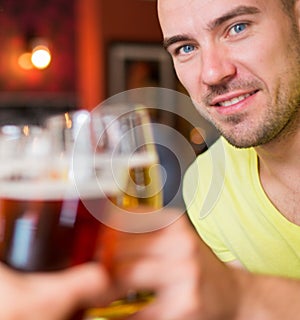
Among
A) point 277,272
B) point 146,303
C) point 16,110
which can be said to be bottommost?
point 16,110

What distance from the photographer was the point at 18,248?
0.27m

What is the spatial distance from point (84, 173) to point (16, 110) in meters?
3.40

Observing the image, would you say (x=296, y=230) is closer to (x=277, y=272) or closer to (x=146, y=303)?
(x=277, y=272)

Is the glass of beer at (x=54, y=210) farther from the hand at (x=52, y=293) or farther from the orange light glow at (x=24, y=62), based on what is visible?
the orange light glow at (x=24, y=62)

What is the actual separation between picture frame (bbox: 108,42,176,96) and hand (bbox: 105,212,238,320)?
3.36 m

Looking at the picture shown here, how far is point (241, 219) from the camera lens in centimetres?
83

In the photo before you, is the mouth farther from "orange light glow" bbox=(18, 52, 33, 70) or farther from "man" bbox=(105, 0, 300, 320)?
"orange light glow" bbox=(18, 52, 33, 70)

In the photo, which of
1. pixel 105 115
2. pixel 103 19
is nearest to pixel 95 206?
pixel 105 115

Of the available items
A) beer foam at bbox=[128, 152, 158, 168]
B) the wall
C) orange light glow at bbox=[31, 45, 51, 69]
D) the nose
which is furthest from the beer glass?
orange light glow at bbox=[31, 45, 51, 69]

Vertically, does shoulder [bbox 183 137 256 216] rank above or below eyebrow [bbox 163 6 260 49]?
below

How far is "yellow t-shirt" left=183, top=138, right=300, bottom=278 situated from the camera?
80 centimetres

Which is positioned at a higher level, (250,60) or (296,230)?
(250,60)

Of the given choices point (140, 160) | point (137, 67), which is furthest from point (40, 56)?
point (140, 160)

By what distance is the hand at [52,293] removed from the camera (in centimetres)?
24
